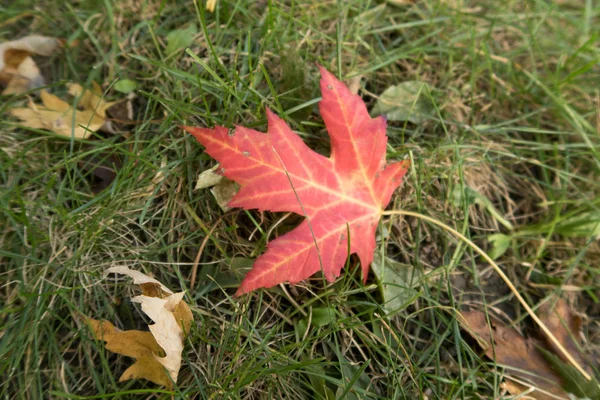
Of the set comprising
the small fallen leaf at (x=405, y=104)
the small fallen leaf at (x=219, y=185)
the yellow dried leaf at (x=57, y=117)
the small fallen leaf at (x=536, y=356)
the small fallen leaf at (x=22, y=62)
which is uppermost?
the small fallen leaf at (x=22, y=62)

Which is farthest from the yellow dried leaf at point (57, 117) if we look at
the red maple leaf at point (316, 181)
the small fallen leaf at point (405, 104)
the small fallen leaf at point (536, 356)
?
the small fallen leaf at point (536, 356)

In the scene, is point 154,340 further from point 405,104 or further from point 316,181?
point 405,104

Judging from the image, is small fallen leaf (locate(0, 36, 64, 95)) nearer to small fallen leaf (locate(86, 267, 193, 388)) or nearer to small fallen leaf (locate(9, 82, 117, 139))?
small fallen leaf (locate(9, 82, 117, 139))

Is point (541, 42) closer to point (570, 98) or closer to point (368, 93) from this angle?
point (570, 98)

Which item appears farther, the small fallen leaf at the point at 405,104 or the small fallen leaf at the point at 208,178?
the small fallen leaf at the point at 405,104

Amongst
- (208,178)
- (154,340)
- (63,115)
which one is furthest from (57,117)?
(154,340)

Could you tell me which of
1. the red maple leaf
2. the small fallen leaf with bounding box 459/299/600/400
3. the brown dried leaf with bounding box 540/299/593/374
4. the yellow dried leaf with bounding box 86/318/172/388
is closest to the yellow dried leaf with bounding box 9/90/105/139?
the red maple leaf

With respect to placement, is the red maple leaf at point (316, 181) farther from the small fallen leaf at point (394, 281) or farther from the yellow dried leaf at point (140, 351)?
the yellow dried leaf at point (140, 351)

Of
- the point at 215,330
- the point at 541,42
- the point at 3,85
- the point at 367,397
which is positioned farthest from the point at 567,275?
the point at 3,85
